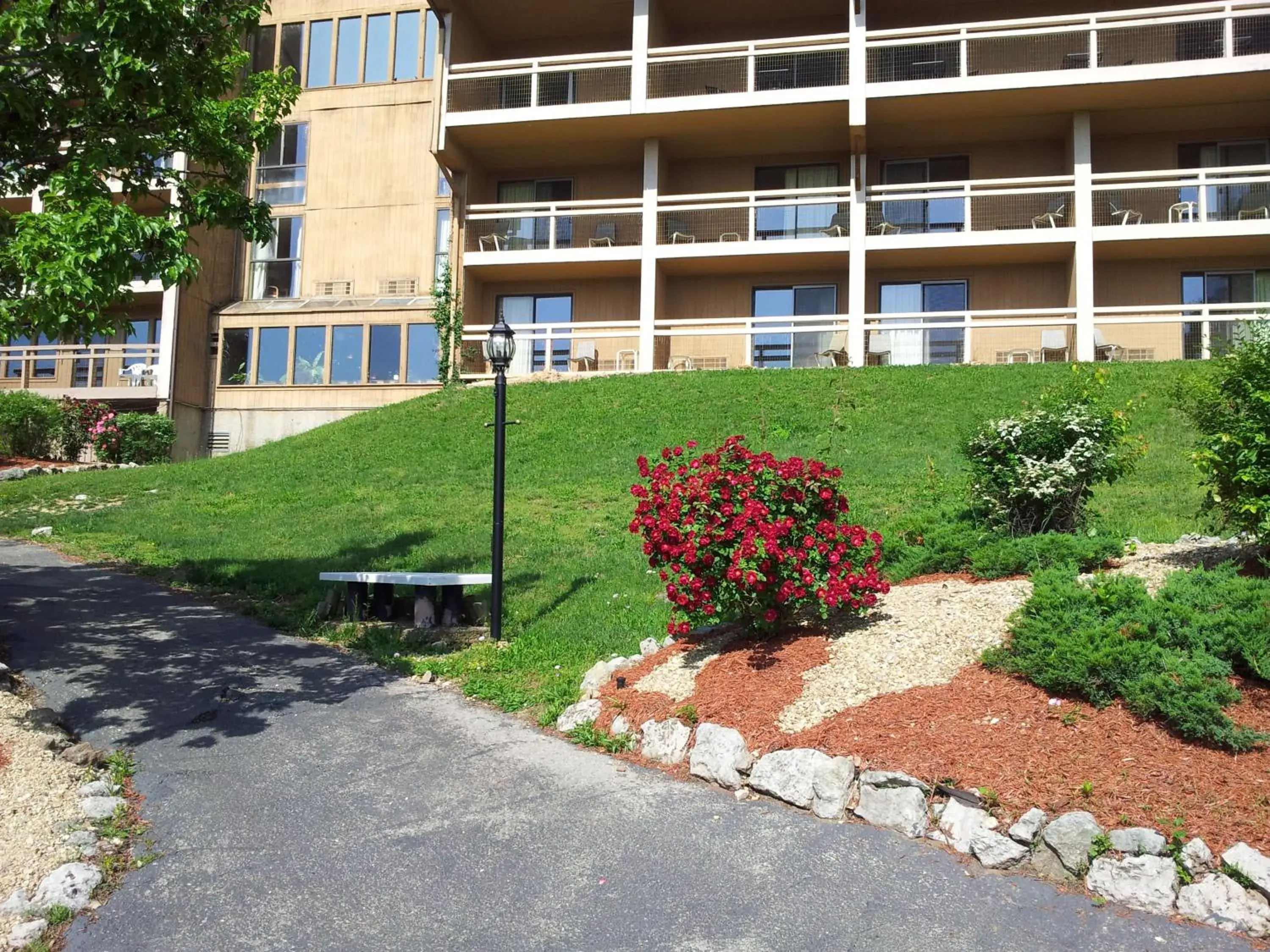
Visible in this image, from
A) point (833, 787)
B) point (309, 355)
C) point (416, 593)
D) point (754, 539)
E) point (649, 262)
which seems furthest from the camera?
point (309, 355)

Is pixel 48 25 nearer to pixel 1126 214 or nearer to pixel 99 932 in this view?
pixel 99 932

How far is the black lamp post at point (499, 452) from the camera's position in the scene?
834 cm

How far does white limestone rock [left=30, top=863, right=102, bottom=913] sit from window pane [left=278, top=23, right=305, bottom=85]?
→ 27203 millimetres

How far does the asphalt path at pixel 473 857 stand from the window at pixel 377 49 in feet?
76.4

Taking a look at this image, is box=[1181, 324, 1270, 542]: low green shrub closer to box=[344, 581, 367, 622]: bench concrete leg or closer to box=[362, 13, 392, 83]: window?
box=[344, 581, 367, 622]: bench concrete leg

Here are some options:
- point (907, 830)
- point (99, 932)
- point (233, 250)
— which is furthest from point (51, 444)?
point (907, 830)

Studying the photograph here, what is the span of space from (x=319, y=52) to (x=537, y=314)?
1024 centimetres

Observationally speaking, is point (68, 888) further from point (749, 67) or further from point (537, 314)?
point (749, 67)

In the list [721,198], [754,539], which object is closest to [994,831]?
[754,539]

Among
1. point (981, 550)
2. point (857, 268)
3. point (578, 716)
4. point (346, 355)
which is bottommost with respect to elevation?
point (578, 716)

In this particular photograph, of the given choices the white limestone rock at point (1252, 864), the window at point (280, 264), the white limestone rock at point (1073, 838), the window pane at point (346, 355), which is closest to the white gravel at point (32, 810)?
the white limestone rock at point (1073, 838)

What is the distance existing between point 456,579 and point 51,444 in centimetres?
1898

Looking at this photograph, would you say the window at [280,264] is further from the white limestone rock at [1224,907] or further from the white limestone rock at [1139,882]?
the white limestone rock at [1224,907]

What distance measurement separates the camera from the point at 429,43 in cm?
2620
